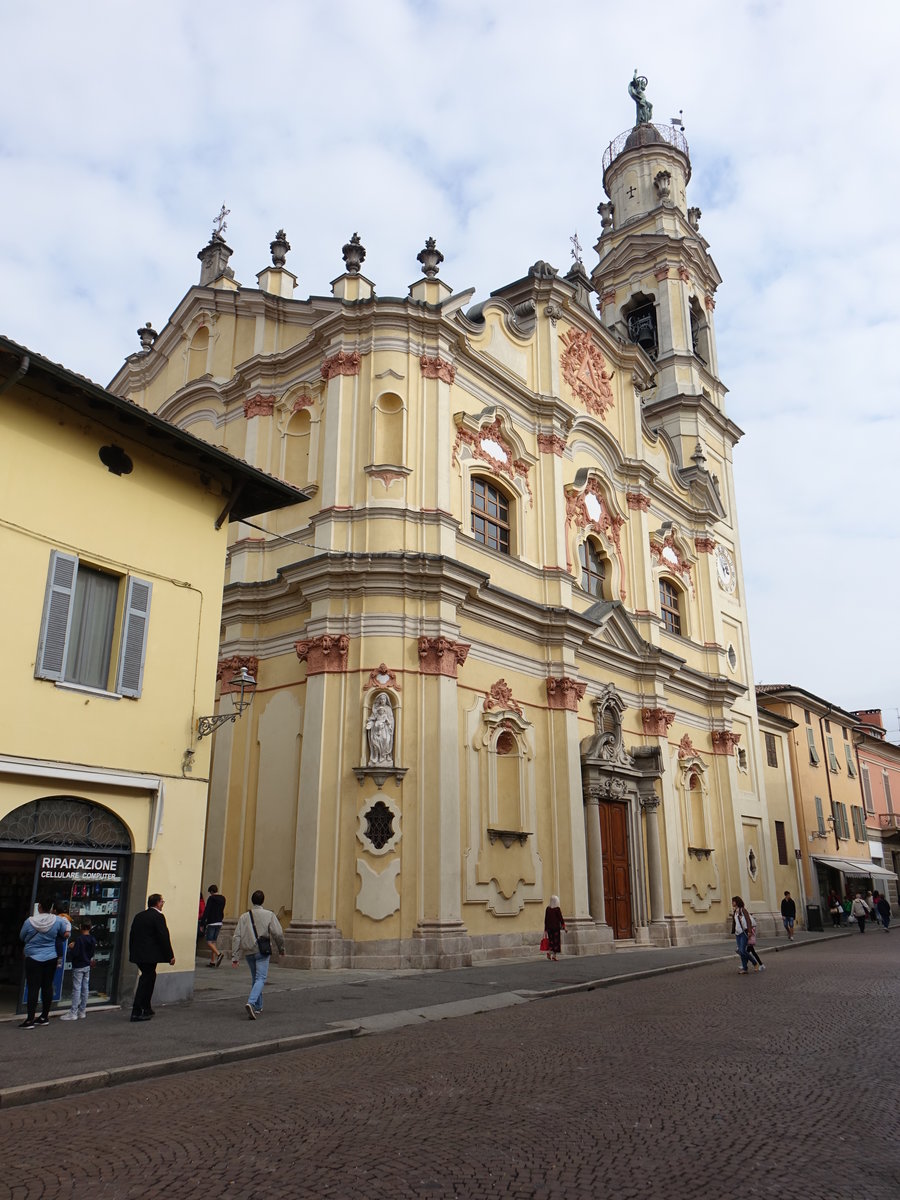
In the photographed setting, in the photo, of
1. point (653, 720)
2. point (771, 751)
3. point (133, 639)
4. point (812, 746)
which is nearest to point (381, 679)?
point (133, 639)

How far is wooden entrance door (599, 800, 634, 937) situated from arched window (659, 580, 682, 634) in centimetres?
758

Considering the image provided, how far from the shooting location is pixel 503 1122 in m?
6.45

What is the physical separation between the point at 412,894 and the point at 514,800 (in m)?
4.12

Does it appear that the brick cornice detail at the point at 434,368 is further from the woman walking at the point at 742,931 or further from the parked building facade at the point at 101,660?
the woman walking at the point at 742,931

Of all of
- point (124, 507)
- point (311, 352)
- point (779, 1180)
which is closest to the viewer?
point (779, 1180)

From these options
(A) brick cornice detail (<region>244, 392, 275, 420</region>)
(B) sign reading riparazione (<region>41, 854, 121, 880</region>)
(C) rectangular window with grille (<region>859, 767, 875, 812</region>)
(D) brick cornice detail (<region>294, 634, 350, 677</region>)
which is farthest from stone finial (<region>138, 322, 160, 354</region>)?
(C) rectangular window with grille (<region>859, 767, 875, 812</region>)

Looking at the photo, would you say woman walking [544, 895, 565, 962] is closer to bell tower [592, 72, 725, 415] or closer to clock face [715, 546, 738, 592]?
clock face [715, 546, 738, 592]

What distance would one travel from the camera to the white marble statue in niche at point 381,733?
17.6 m

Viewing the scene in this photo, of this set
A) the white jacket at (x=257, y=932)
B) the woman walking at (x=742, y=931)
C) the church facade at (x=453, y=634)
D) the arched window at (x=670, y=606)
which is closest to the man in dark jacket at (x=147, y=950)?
the white jacket at (x=257, y=932)

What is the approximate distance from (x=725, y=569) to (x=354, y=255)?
1816cm

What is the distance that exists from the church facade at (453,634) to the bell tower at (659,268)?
17.6 feet

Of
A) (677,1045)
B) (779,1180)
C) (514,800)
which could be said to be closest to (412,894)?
(514,800)

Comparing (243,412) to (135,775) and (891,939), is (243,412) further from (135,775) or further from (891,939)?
(891,939)

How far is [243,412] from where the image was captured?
2322 centimetres
